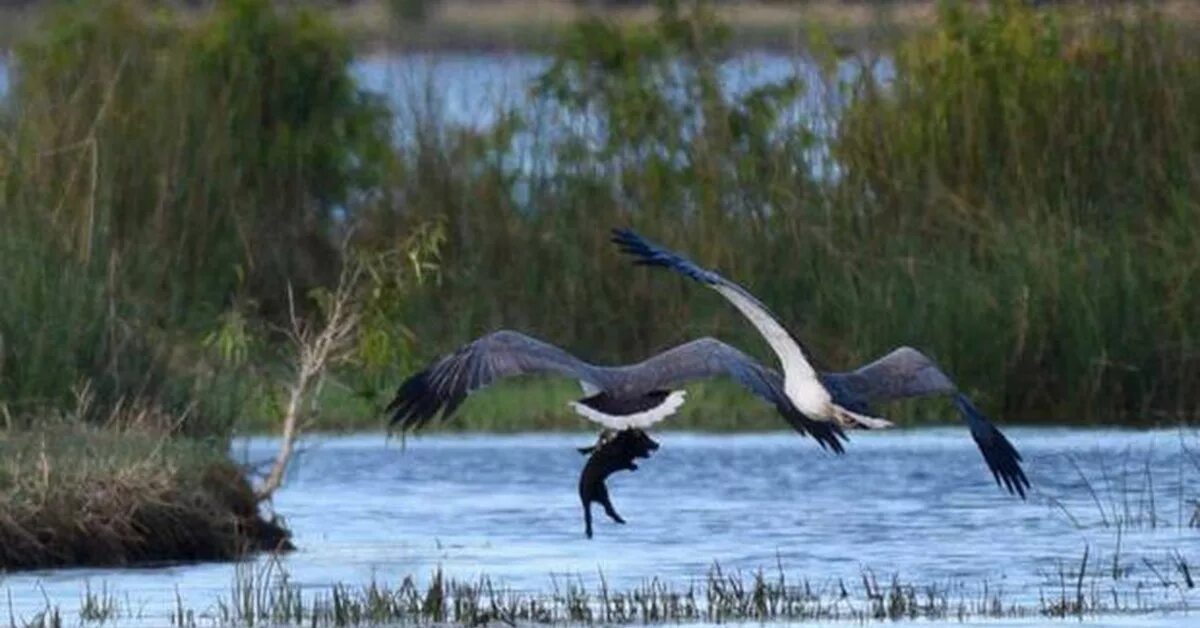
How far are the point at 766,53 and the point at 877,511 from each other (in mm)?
19635

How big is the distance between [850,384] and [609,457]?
3.37ft

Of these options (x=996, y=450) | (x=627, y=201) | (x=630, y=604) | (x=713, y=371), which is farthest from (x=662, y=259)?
(x=627, y=201)

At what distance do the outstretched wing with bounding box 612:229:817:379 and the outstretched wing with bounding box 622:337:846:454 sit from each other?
0.35 feet

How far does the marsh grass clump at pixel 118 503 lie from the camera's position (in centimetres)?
1384

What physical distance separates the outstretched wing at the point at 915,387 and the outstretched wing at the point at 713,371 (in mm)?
229

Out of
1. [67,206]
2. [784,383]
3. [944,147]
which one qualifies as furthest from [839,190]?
[784,383]

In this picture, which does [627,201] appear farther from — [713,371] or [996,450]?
[713,371]

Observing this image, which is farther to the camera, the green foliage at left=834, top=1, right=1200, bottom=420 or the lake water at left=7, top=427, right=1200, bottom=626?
the green foliage at left=834, top=1, right=1200, bottom=420

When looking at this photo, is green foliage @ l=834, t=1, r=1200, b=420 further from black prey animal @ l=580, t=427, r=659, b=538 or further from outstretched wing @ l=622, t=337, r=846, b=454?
outstretched wing @ l=622, t=337, r=846, b=454

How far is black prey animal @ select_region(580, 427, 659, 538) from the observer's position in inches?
517

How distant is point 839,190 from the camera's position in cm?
1992

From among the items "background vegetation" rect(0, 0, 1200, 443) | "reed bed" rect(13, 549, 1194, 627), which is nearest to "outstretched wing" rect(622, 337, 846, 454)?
"reed bed" rect(13, 549, 1194, 627)

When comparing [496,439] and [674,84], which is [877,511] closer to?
[496,439]

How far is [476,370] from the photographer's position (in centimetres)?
1221
